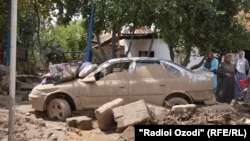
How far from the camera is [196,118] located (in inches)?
295

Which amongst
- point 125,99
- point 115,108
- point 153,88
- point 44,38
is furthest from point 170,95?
point 44,38

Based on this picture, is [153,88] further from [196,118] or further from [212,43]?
[212,43]

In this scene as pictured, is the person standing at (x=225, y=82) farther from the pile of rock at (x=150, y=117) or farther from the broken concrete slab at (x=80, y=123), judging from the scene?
the broken concrete slab at (x=80, y=123)

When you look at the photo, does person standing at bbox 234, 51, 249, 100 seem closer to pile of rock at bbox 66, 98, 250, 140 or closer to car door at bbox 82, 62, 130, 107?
pile of rock at bbox 66, 98, 250, 140

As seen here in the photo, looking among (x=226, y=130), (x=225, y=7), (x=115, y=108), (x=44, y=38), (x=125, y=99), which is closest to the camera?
(x=226, y=130)

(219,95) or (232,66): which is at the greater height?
(232,66)

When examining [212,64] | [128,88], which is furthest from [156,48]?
[128,88]

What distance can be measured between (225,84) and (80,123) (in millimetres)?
4850

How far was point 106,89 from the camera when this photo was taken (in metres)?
9.23

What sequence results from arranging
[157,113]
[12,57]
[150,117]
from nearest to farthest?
1. [12,57]
2. [150,117]
3. [157,113]

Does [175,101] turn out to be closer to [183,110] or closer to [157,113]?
[157,113]

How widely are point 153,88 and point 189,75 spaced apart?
1.01 metres

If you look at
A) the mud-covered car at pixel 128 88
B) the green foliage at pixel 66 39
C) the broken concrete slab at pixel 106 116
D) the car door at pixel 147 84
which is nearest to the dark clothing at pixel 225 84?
the mud-covered car at pixel 128 88

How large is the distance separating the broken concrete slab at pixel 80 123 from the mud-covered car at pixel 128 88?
647mm
